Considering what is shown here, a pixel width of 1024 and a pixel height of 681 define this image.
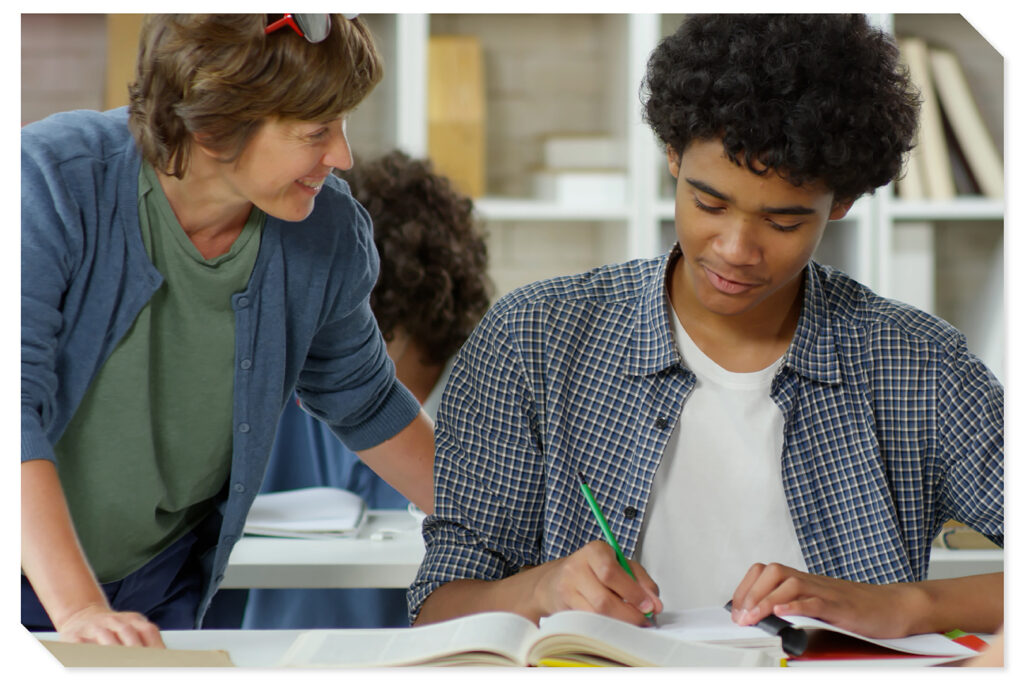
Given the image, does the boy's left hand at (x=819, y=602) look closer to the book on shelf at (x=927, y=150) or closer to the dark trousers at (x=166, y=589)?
the dark trousers at (x=166, y=589)

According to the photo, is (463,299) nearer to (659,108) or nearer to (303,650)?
(659,108)

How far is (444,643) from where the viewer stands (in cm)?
90

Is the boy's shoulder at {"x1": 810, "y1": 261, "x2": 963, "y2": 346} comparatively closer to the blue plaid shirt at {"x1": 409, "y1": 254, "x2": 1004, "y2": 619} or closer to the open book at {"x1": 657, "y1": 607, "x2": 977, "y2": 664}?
the blue plaid shirt at {"x1": 409, "y1": 254, "x2": 1004, "y2": 619}

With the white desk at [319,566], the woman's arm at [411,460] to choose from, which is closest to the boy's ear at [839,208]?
the woman's arm at [411,460]

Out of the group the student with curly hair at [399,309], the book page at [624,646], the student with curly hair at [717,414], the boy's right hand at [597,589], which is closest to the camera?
the book page at [624,646]

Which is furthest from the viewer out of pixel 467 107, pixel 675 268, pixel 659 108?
pixel 467 107

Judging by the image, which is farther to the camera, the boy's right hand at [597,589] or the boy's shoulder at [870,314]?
the boy's shoulder at [870,314]

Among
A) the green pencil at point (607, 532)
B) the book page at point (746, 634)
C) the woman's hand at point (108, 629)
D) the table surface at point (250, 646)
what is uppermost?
the green pencil at point (607, 532)

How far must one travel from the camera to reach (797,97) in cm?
106

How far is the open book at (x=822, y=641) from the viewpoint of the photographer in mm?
958

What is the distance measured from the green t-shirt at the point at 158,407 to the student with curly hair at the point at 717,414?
269 mm
